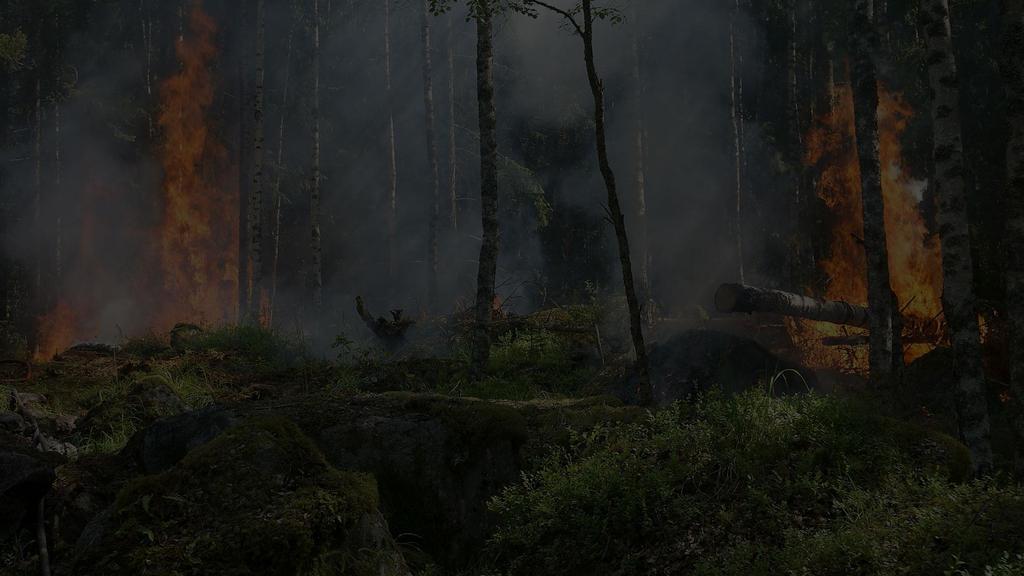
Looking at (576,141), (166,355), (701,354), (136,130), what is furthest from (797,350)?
(136,130)

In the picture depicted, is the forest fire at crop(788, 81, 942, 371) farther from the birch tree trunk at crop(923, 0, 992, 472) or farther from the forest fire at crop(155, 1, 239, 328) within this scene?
→ the forest fire at crop(155, 1, 239, 328)

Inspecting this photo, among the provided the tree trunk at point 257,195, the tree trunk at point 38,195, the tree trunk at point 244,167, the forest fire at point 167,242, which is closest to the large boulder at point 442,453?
the tree trunk at point 257,195

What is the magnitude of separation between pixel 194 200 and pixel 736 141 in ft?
60.4

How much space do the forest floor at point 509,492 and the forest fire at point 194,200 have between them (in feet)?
63.0

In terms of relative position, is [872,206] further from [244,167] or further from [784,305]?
[244,167]

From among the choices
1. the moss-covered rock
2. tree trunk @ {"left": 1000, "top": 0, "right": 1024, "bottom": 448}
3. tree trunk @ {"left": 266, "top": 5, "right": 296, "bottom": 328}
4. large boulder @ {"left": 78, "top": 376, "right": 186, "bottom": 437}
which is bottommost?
large boulder @ {"left": 78, "top": 376, "right": 186, "bottom": 437}

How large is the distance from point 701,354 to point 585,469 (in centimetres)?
625

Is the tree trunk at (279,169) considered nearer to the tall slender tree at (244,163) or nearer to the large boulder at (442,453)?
the tall slender tree at (244,163)

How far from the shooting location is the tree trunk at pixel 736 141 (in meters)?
23.8

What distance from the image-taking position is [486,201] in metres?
12.5

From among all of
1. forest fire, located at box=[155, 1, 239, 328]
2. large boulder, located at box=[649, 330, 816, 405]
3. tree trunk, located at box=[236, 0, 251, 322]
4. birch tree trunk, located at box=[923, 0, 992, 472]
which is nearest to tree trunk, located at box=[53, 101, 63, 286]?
forest fire, located at box=[155, 1, 239, 328]

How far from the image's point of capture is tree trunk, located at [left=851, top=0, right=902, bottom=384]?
10.7 metres

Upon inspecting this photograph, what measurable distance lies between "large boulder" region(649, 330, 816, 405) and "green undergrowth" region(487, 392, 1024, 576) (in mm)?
5090

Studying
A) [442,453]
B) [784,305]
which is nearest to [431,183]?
[784,305]
